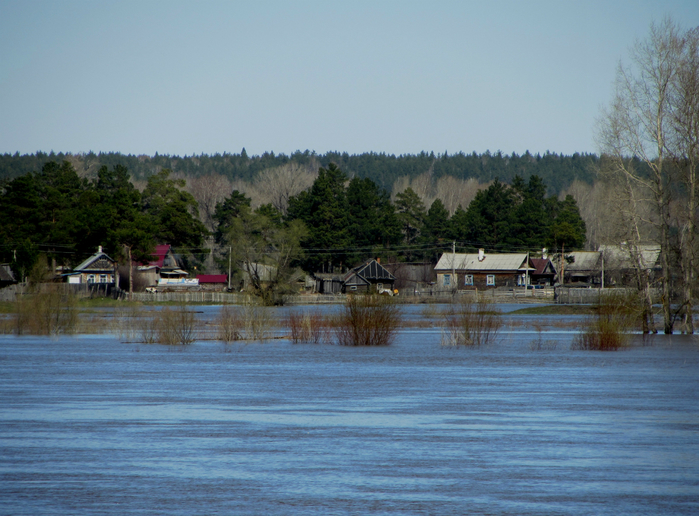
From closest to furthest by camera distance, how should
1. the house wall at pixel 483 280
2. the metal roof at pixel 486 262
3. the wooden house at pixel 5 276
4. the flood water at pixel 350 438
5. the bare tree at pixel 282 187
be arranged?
1. the flood water at pixel 350 438
2. the wooden house at pixel 5 276
3. the metal roof at pixel 486 262
4. the house wall at pixel 483 280
5. the bare tree at pixel 282 187

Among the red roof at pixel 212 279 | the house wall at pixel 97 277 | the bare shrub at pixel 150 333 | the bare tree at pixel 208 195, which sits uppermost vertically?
the bare tree at pixel 208 195

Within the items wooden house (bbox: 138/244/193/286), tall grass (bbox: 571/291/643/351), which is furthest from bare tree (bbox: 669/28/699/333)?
wooden house (bbox: 138/244/193/286)

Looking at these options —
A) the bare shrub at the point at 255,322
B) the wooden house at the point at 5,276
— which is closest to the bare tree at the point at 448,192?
the wooden house at the point at 5,276

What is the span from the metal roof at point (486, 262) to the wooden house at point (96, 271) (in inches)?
1691

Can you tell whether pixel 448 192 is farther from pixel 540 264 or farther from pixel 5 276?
pixel 5 276

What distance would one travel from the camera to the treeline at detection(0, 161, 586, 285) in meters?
94.2

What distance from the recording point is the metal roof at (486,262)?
11106 centimetres

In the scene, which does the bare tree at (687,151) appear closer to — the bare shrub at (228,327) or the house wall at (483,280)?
the bare shrub at (228,327)

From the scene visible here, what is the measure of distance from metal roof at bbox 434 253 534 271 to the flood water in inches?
3369

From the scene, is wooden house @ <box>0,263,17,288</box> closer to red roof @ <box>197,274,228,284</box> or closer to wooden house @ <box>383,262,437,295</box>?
red roof @ <box>197,274,228,284</box>

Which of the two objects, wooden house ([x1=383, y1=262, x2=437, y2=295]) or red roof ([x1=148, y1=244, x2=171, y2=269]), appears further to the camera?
wooden house ([x1=383, y1=262, x2=437, y2=295])

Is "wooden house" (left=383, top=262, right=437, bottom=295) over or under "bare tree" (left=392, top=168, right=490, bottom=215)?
under

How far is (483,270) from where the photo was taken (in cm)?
11419

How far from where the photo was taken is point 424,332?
145 ft
